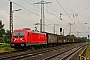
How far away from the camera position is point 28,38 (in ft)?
113

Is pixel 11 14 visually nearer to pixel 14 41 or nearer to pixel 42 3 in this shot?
pixel 14 41

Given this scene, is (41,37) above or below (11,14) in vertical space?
below

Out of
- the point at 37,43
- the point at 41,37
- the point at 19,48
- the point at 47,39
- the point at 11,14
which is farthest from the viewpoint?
the point at 47,39

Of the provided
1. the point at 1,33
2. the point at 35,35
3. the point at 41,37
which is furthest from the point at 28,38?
the point at 1,33

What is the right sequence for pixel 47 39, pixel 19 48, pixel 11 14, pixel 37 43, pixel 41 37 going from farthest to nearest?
pixel 47 39 → pixel 41 37 → pixel 37 43 → pixel 19 48 → pixel 11 14

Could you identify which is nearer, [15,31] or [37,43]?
[15,31]

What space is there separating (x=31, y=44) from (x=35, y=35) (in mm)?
2592

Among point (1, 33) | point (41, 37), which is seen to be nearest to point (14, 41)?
point (41, 37)

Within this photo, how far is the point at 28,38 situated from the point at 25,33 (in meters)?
1.04

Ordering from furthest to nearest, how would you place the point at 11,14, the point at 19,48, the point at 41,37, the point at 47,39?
the point at 47,39 < the point at 41,37 < the point at 19,48 < the point at 11,14

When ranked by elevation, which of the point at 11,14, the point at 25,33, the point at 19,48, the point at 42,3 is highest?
the point at 42,3

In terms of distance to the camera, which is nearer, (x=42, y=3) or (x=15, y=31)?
(x=15, y=31)

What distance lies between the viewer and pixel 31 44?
36.0 metres

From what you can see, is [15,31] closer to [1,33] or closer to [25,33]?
[25,33]
